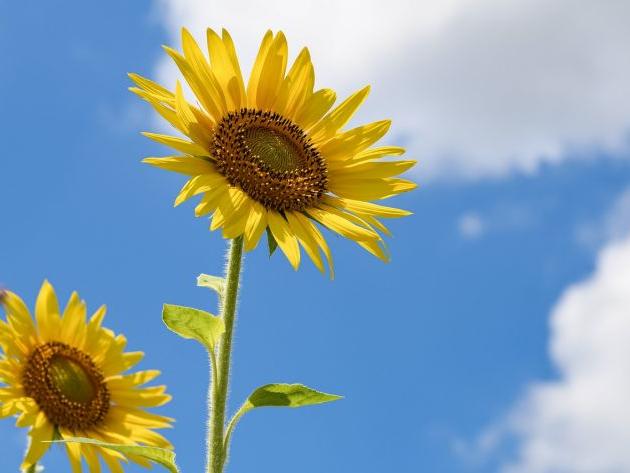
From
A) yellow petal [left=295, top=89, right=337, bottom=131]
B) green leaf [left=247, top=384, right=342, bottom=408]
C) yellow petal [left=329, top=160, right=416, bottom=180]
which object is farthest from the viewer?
yellow petal [left=295, top=89, right=337, bottom=131]

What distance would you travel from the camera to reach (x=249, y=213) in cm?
551

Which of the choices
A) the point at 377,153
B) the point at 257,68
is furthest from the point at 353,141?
the point at 257,68

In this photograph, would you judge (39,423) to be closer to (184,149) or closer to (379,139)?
(184,149)

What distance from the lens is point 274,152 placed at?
6.47m

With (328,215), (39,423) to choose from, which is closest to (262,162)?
(328,215)

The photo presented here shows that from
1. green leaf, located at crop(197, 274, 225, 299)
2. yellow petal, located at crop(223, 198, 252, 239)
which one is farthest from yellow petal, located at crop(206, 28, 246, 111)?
green leaf, located at crop(197, 274, 225, 299)

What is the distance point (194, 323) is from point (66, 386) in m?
2.59

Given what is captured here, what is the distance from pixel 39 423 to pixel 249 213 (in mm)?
2465

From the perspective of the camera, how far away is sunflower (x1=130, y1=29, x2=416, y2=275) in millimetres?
5492

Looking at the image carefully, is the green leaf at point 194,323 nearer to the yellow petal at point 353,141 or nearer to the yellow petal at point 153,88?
the yellow petal at point 153,88

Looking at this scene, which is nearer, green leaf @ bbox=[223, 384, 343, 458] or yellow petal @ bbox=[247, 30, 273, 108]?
green leaf @ bbox=[223, 384, 343, 458]

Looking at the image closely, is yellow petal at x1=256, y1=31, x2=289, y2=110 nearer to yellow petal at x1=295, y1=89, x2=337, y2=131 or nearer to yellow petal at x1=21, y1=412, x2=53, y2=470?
yellow petal at x1=295, y1=89, x2=337, y2=131

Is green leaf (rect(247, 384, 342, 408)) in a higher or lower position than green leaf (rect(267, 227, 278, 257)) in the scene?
lower

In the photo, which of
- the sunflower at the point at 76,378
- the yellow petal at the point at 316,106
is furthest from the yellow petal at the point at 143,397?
the yellow petal at the point at 316,106
